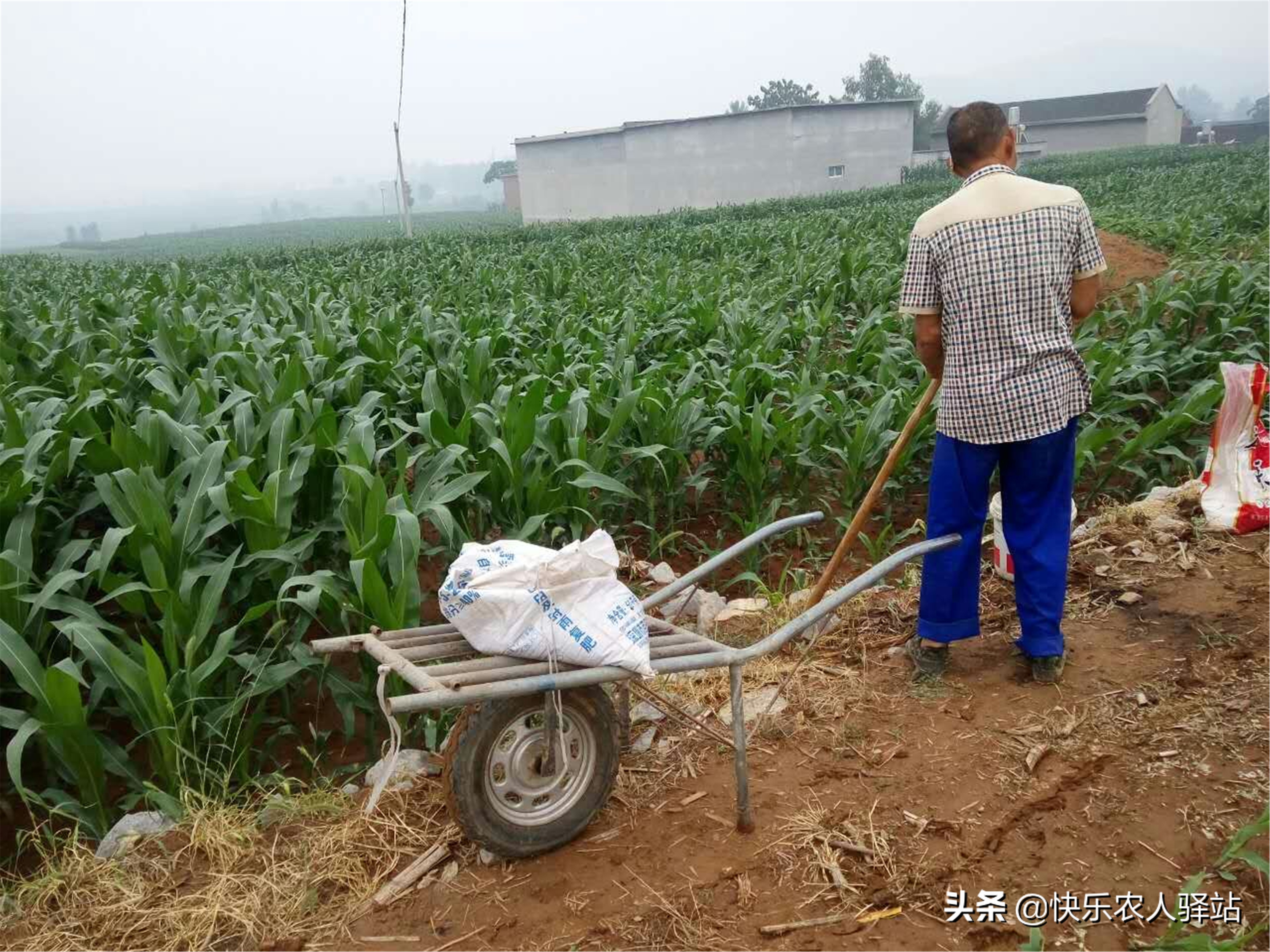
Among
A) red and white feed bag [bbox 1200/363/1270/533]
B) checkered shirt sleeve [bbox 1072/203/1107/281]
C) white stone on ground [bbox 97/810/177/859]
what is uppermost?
checkered shirt sleeve [bbox 1072/203/1107/281]

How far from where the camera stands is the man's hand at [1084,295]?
2.94 m

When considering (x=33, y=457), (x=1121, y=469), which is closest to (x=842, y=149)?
(x=1121, y=469)

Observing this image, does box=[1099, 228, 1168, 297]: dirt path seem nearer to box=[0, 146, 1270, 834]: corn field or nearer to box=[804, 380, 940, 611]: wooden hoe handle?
box=[0, 146, 1270, 834]: corn field

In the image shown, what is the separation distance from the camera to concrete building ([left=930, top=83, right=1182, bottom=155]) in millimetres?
62781

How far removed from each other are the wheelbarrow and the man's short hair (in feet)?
4.69

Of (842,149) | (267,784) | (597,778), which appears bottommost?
(267,784)

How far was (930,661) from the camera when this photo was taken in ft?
10.7

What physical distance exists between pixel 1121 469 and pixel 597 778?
4.13 m

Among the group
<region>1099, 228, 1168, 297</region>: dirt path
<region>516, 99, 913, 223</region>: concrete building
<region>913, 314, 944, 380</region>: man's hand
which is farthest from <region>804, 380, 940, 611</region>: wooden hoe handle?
<region>516, 99, 913, 223</region>: concrete building

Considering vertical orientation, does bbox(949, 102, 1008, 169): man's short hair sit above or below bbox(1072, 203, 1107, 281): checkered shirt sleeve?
above

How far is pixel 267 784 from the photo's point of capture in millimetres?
2973

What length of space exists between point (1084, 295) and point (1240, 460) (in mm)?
1677

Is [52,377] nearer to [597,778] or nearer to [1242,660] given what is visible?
[597,778]

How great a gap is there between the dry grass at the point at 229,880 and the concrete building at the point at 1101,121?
64.8m
